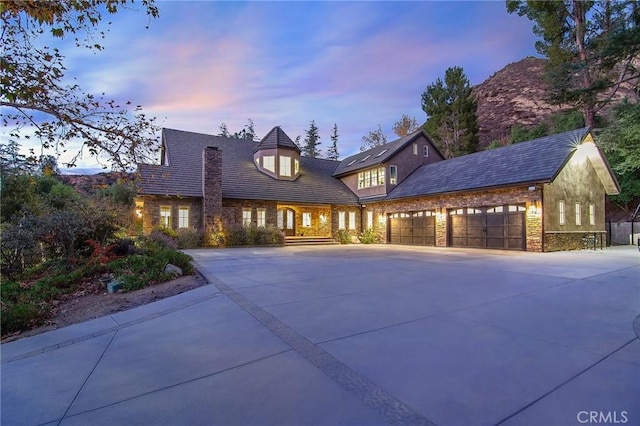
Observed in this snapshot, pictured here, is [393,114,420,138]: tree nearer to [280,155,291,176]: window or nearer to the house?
the house

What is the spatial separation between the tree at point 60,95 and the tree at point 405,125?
3455cm

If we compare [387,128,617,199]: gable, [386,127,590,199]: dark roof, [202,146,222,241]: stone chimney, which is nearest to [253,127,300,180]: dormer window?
[202,146,222,241]: stone chimney

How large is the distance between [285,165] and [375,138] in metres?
19.7

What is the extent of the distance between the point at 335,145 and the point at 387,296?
4942 cm

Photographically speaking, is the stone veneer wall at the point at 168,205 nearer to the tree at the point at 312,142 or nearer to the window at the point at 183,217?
the window at the point at 183,217

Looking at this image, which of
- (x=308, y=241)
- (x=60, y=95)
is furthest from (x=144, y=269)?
(x=308, y=241)

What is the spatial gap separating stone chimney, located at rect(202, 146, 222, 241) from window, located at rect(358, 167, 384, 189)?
413 inches

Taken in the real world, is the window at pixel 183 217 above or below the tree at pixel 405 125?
below

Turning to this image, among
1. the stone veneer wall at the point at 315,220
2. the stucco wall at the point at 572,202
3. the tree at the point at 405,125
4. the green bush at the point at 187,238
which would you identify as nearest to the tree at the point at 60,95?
the green bush at the point at 187,238

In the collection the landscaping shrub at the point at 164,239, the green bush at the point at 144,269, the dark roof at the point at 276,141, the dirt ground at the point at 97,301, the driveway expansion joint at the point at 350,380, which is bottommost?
the dirt ground at the point at 97,301

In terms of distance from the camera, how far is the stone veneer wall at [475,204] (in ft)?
43.7

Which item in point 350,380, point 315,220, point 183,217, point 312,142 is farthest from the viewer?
point 312,142

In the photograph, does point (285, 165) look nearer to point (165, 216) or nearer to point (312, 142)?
point (165, 216)

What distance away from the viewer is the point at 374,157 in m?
23.1
